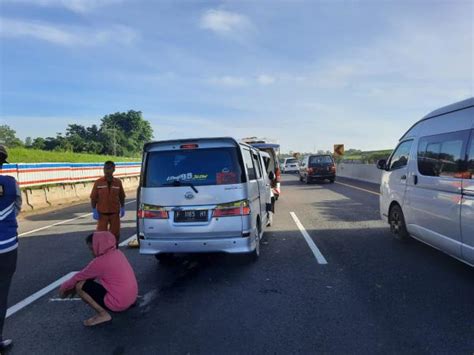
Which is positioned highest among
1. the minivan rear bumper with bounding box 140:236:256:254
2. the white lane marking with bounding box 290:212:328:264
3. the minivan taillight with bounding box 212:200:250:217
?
the minivan taillight with bounding box 212:200:250:217

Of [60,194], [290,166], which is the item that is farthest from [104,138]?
[60,194]

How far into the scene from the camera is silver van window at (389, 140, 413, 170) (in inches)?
283

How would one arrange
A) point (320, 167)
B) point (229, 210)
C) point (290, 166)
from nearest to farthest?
point (229, 210)
point (320, 167)
point (290, 166)

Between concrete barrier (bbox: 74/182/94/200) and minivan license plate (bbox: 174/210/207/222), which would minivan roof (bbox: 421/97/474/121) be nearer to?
minivan license plate (bbox: 174/210/207/222)

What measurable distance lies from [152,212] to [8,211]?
2238 mm

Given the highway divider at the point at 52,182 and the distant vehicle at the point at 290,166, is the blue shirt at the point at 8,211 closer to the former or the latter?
the highway divider at the point at 52,182

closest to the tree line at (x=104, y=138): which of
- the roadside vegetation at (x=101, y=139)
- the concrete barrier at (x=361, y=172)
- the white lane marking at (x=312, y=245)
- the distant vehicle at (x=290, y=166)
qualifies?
the roadside vegetation at (x=101, y=139)

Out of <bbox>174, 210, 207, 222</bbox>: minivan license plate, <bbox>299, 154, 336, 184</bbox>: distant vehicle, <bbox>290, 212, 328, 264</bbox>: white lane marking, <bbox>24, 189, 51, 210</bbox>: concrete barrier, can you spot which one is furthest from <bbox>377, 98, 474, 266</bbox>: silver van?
<bbox>299, 154, 336, 184</bbox>: distant vehicle

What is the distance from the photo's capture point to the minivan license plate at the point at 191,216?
5.59 metres

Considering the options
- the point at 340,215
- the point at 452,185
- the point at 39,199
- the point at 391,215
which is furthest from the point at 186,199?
the point at 39,199

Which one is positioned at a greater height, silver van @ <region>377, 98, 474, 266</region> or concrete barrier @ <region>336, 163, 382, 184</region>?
silver van @ <region>377, 98, 474, 266</region>

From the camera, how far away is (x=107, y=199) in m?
6.88

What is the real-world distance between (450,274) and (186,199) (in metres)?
3.95

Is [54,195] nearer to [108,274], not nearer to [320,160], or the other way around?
[108,274]
